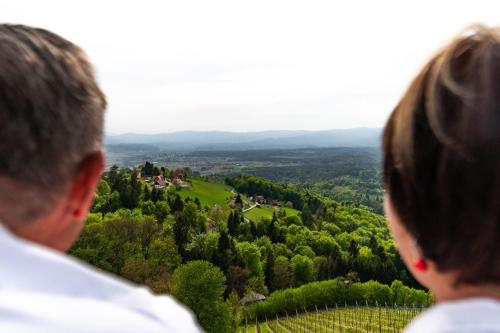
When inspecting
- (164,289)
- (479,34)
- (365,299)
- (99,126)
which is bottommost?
(365,299)

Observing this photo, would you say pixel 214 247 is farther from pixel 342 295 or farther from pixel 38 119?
pixel 38 119

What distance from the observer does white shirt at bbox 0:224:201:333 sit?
881 mm

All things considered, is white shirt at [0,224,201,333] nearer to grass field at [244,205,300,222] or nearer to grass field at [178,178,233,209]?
grass field at [178,178,233,209]

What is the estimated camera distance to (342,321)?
52906 millimetres

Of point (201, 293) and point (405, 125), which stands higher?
point (405, 125)

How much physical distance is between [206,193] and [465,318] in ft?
290

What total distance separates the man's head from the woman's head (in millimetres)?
873

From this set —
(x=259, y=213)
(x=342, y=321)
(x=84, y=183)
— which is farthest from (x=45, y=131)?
(x=259, y=213)

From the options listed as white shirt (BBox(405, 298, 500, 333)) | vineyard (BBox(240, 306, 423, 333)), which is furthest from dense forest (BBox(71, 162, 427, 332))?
white shirt (BBox(405, 298, 500, 333))

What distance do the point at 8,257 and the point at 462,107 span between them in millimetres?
1084

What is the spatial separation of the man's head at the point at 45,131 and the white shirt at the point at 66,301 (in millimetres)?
259

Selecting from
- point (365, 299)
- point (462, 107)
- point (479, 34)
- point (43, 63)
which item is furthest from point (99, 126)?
point (365, 299)

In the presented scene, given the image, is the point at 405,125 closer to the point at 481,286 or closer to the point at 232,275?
the point at 481,286

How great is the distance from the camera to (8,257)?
100 cm
